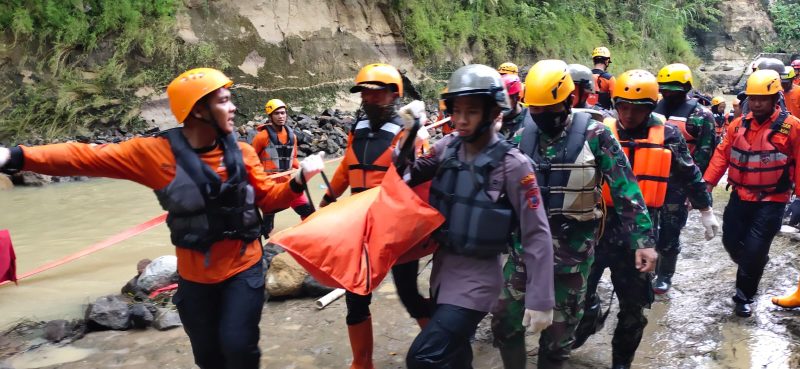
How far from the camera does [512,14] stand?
26422 mm

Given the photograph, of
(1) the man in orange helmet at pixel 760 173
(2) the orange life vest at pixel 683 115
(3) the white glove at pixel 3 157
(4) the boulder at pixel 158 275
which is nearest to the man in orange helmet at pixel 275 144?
(4) the boulder at pixel 158 275

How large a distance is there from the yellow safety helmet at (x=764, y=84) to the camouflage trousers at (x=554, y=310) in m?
2.71

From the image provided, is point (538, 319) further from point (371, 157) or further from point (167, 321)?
point (167, 321)

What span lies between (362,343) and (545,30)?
979 inches

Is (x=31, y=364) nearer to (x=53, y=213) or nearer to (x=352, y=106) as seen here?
(x=53, y=213)

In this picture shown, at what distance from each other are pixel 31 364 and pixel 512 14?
24.5m

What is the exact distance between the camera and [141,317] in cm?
538

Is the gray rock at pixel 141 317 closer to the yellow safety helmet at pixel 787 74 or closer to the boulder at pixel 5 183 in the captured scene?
the yellow safety helmet at pixel 787 74

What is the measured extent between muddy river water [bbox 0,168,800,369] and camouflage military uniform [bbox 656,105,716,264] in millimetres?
495

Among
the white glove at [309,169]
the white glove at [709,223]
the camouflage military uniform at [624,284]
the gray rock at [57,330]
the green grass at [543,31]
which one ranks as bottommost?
the gray rock at [57,330]

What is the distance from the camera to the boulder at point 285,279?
5.88 meters

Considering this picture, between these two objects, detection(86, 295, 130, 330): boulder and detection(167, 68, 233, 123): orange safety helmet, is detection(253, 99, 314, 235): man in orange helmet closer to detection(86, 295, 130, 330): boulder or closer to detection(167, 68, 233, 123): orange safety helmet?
detection(86, 295, 130, 330): boulder

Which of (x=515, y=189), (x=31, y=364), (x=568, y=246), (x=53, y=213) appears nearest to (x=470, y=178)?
(x=515, y=189)

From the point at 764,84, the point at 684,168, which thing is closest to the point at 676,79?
the point at 764,84
